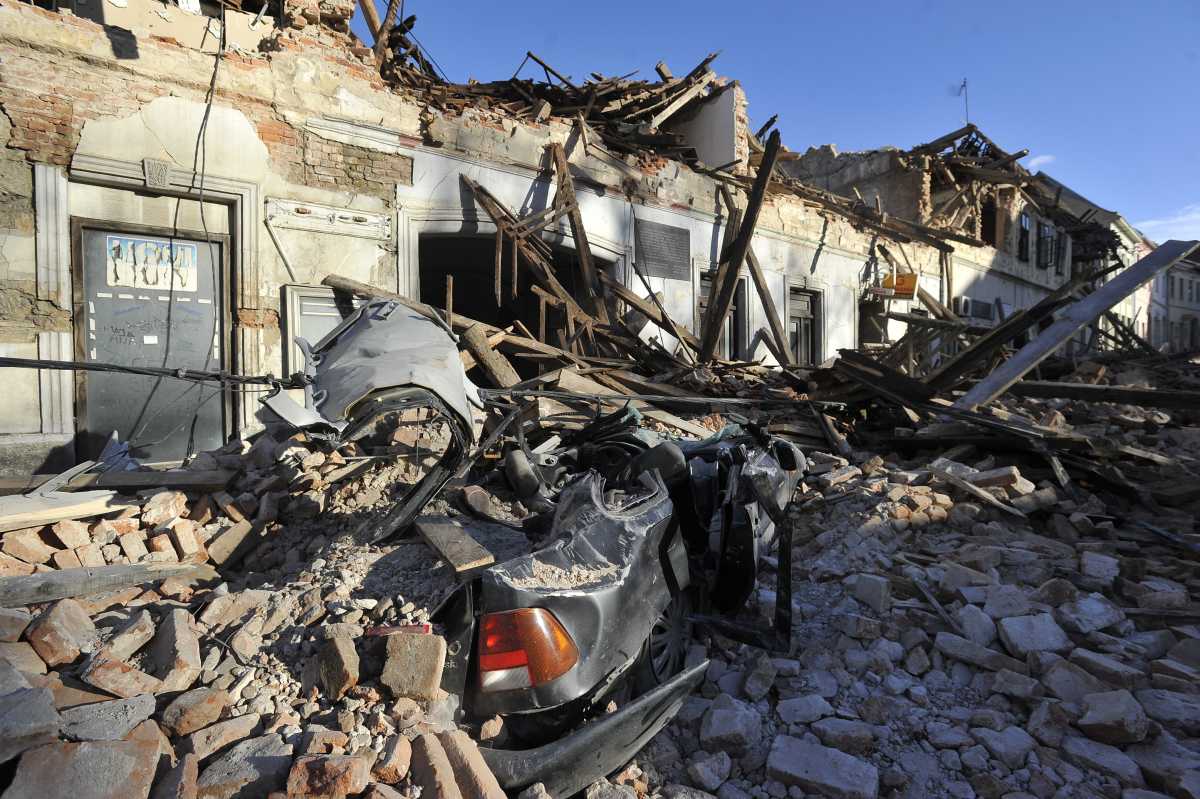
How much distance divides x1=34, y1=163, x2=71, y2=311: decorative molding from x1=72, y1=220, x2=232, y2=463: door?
134 millimetres

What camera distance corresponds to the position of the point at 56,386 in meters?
6.27

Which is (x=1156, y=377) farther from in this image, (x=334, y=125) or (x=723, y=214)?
(x=334, y=125)

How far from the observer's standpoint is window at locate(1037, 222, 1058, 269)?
2400 centimetres

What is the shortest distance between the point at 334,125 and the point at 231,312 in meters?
2.64

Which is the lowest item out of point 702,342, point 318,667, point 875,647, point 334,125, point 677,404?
point 875,647

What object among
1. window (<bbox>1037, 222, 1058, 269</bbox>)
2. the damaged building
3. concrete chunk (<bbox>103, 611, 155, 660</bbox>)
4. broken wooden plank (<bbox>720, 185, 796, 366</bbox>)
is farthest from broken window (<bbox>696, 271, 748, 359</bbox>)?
window (<bbox>1037, 222, 1058, 269</bbox>)

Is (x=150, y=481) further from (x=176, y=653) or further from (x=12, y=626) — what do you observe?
(x=176, y=653)

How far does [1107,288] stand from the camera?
6703 millimetres

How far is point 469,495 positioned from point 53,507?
7.75 feet

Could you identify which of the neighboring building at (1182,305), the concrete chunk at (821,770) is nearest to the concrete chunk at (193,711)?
the concrete chunk at (821,770)

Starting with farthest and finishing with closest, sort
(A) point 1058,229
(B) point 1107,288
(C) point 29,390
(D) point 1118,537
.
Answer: (A) point 1058,229, (B) point 1107,288, (C) point 29,390, (D) point 1118,537

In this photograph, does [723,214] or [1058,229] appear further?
[1058,229]

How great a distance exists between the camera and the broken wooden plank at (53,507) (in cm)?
327

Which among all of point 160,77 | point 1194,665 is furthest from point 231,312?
point 1194,665
